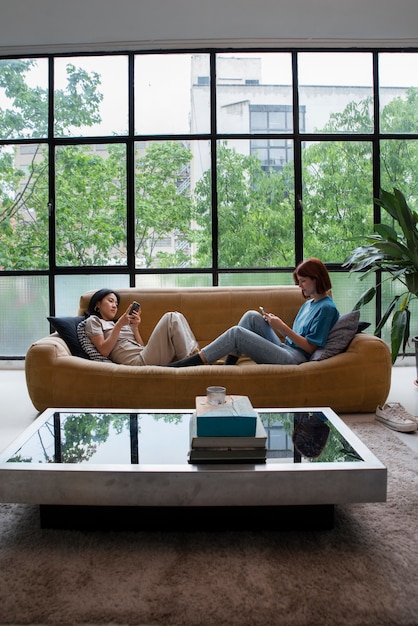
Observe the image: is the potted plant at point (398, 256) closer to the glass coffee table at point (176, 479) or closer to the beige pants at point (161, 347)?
the beige pants at point (161, 347)

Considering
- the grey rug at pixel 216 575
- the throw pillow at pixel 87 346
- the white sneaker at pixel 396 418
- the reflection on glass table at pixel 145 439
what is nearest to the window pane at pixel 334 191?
the white sneaker at pixel 396 418

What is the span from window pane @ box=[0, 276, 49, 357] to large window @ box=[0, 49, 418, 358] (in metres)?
0.42

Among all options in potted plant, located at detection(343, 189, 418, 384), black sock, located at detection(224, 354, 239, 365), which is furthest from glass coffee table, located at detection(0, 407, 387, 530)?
potted plant, located at detection(343, 189, 418, 384)

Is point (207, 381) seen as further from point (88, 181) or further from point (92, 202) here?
point (88, 181)

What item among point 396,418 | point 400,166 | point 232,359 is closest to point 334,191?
point 400,166

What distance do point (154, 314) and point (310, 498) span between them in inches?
94.5

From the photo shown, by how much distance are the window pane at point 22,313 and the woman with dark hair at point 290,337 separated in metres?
2.19

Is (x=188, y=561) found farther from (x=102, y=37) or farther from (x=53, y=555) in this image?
(x=102, y=37)

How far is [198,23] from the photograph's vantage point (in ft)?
15.0

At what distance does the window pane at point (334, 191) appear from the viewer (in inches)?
202

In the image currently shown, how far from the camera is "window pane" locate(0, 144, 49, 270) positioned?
522 cm

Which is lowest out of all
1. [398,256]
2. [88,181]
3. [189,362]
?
[189,362]

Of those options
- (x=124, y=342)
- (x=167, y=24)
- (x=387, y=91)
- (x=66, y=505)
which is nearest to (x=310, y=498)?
(x=66, y=505)

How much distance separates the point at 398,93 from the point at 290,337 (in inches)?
114
